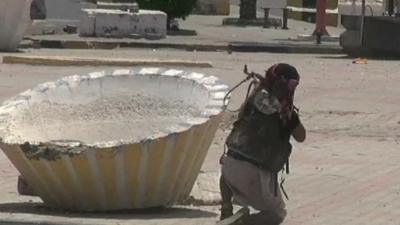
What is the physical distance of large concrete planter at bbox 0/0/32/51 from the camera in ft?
73.4

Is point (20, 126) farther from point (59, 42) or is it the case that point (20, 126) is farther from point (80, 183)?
point (59, 42)

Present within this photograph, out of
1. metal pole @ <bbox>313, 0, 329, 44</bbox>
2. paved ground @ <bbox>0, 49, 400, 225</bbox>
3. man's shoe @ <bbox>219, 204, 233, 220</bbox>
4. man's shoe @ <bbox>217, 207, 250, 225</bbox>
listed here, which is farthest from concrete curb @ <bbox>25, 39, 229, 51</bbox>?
man's shoe @ <bbox>217, 207, 250, 225</bbox>

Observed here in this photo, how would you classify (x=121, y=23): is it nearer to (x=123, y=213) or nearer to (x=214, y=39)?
(x=214, y=39)

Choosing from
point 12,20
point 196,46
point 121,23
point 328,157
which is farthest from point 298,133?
point 121,23

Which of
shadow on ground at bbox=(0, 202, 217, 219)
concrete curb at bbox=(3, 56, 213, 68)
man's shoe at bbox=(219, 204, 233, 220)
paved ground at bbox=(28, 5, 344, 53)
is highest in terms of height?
man's shoe at bbox=(219, 204, 233, 220)

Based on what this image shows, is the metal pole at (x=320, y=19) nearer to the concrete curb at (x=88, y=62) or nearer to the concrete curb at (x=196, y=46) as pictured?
the concrete curb at (x=196, y=46)

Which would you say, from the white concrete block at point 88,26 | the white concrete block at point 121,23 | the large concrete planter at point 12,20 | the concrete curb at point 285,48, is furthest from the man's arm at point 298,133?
the white concrete block at point 88,26

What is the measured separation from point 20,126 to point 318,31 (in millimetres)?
21824

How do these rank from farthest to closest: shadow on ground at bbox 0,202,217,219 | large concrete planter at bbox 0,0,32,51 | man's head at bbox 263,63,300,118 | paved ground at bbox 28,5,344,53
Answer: paved ground at bbox 28,5,344,53, large concrete planter at bbox 0,0,32,51, shadow on ground at bbox 0,202,217,219, man's head at bbox 263,63,300,118

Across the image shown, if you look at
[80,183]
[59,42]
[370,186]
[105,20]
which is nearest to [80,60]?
[59,42]

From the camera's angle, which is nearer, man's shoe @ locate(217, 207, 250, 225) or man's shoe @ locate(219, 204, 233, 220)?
man's shoe @ locate(217, 207, 250, 225)

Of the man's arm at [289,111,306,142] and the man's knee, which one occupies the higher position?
the man's arm at [289,111,306,142]

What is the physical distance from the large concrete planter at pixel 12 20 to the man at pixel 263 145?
52.0 ft

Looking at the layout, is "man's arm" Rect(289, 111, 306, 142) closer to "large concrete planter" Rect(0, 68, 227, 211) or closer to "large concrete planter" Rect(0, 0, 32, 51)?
"large concrete planter" Rect(0, 68, 227, 211)
